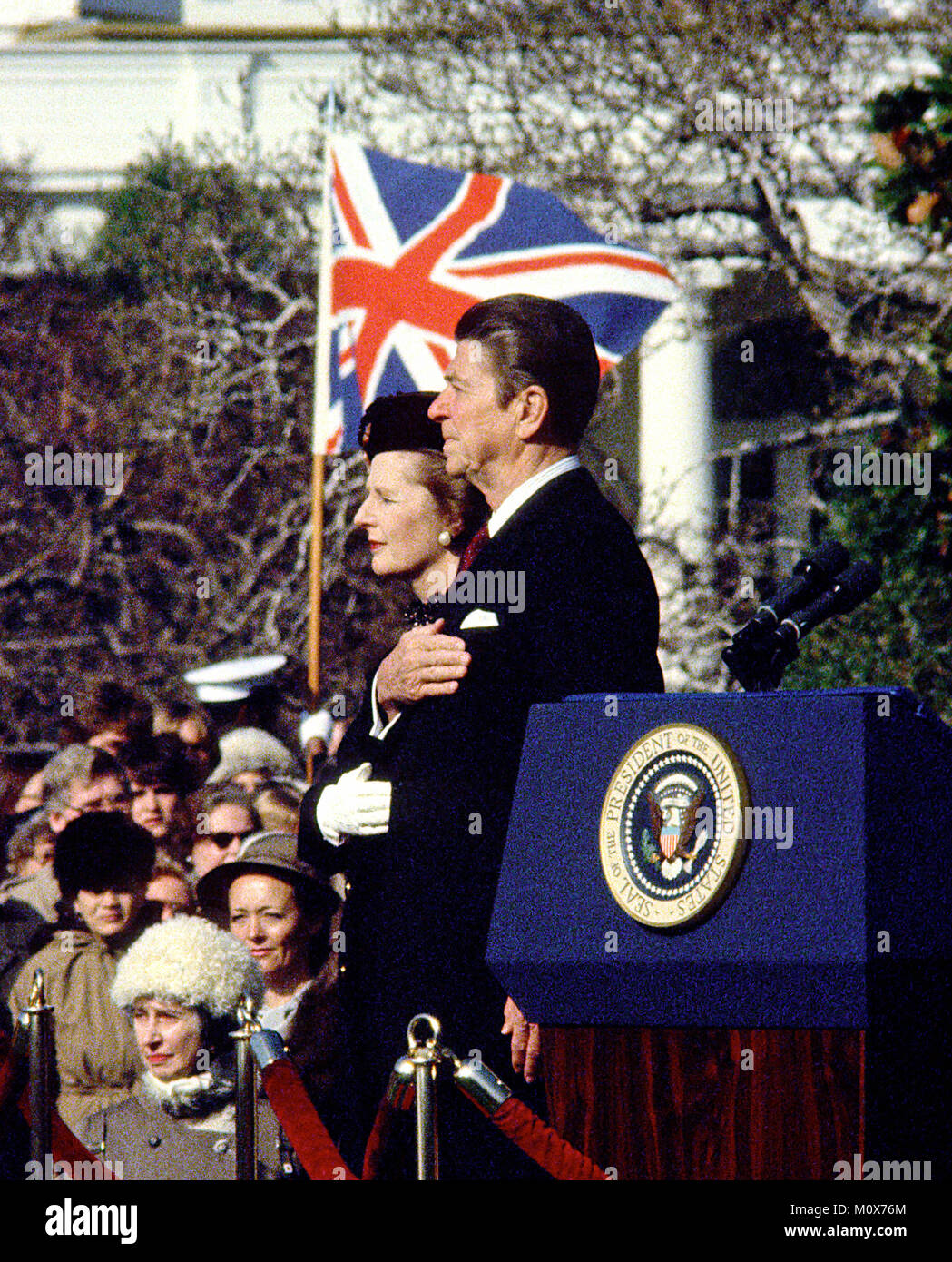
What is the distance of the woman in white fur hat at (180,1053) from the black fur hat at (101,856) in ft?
2.98

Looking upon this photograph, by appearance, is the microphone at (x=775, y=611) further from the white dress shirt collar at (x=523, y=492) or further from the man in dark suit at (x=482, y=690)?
the white dress shirt collar at (x=523, y=492)

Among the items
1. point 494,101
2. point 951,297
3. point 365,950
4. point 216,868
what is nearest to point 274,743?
point 216,868

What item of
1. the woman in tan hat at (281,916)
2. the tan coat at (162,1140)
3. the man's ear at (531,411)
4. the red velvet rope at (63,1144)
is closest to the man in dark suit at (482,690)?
the man's ear at (531,411)

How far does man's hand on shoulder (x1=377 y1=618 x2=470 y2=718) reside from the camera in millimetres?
3525

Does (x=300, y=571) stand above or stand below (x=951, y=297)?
below

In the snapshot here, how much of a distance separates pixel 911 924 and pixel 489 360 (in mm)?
1338

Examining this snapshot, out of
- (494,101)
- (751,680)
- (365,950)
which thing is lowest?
(365,950)

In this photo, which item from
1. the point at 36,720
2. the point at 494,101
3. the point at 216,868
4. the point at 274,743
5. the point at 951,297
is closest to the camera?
the point at 216,868

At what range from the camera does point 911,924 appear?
2891mm

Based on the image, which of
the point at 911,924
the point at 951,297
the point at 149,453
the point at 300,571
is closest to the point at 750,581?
the point at 951,297

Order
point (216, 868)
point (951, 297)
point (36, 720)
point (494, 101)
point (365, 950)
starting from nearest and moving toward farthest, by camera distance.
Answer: point (365, 950) → point (216, 868) → point (951, 297) → point (494, 101) → point (36, 720)

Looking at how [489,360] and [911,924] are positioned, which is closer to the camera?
[911,924]

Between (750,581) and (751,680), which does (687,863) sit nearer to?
(751,680)

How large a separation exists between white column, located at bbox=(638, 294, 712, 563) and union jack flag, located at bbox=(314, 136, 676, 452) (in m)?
5.24
